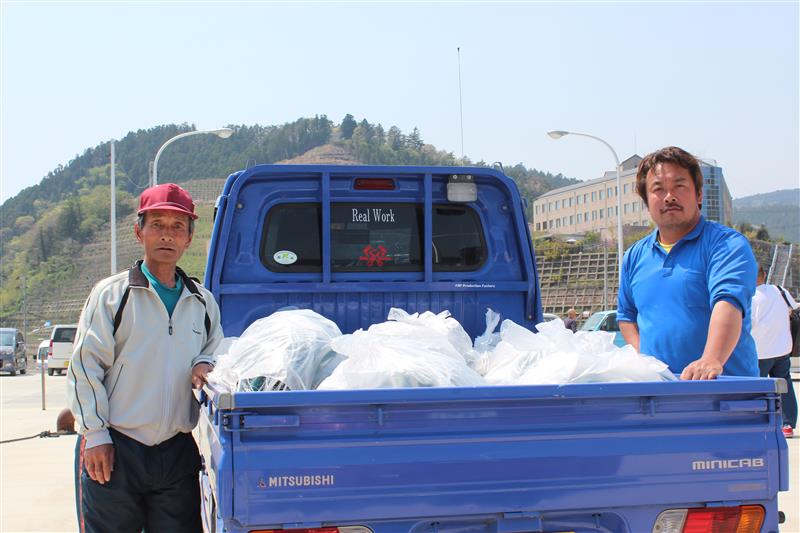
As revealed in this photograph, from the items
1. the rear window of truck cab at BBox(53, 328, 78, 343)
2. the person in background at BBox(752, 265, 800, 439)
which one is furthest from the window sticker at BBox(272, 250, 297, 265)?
the rear window of truck cab at BBox(53, 328, 78, 343)

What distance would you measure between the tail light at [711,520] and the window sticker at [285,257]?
10.1 ft

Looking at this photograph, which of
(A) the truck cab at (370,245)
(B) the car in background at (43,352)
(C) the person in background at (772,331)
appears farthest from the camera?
(B) the car in background at (43,352)

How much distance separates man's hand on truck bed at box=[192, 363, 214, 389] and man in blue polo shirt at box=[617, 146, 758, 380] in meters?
2.09

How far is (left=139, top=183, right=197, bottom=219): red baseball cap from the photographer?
11.5ft

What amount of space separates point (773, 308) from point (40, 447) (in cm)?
875

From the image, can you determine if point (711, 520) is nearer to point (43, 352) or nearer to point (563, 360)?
point (563, 360)

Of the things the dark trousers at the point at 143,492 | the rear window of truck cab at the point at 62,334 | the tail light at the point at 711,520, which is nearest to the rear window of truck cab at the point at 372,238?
the dark trousers at the point at 143,492

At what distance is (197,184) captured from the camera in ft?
535

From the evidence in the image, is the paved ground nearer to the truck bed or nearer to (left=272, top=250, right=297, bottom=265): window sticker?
(left=272, top=250, right=297, bottom=265): window sticker

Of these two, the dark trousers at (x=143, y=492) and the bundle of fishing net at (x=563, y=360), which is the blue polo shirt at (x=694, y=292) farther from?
the dark trousers at (x=143, y=492)

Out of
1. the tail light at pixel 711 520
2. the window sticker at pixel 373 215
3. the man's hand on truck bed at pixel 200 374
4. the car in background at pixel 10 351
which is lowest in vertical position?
the car in background at pixel 10 351

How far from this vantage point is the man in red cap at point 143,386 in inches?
131

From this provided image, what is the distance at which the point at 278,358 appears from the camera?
3203 millimetres

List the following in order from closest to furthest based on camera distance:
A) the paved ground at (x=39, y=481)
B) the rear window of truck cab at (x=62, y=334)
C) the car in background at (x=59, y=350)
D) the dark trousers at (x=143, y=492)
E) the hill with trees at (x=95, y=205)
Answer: the dark trousers at (x=143, y=492) < the paved ground at (x=39, y=481) < the car in background at (x=59, y=350) < the rear window of truck cab at (x=62, y=334) < the hill with trees at (x=95, y=205)
